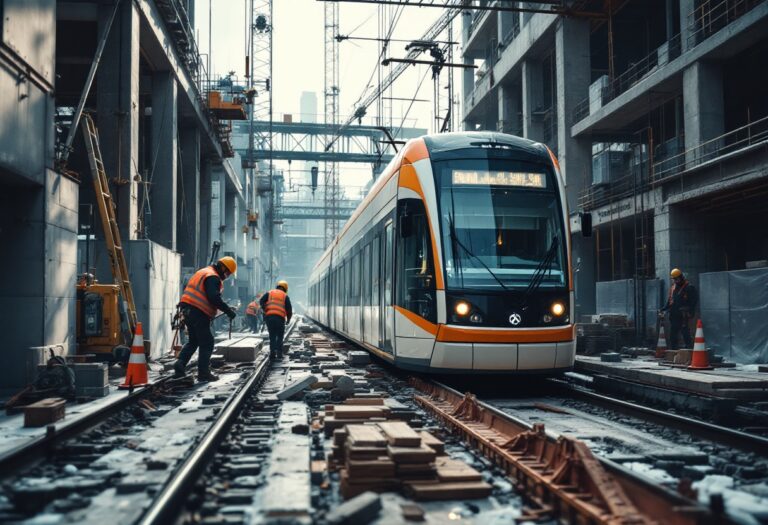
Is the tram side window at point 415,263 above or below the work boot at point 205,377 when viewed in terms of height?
above

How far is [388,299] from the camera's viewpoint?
11.5 metres

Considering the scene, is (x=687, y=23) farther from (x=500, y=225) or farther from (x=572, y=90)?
(x=500, y=225)

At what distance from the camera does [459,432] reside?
7.20m

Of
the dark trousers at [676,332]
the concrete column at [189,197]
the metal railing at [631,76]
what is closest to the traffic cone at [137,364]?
the dark trousers at [676,332]

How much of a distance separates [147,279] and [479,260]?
979 cm

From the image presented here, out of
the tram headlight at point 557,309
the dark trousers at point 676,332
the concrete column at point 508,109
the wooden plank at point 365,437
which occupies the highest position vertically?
the concrete column at point 508,109

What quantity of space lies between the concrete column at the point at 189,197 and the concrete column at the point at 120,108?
11.0 meters

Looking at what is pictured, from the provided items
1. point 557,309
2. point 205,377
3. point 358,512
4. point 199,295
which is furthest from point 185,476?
point 205,377

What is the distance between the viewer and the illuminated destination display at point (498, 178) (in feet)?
33.9

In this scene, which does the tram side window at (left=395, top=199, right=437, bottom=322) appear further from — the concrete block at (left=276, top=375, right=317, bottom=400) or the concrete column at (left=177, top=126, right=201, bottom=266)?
the concrete column at (left=177, top=126, right=201, bottom=266)

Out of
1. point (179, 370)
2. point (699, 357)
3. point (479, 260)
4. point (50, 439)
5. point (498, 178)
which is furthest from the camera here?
point (699, 357)

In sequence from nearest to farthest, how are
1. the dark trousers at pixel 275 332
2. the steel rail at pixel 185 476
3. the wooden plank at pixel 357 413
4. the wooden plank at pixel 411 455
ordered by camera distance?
the steel rail at pixel 185 476
the wooden plank at pixel 411 455
the wooden plank at pixel 357 413
the dark trousers at pixel 275 332

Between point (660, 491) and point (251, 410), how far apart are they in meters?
5.64

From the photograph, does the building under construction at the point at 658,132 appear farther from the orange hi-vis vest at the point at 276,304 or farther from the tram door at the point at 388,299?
the orange hi-vis vest at the point at 276,304
